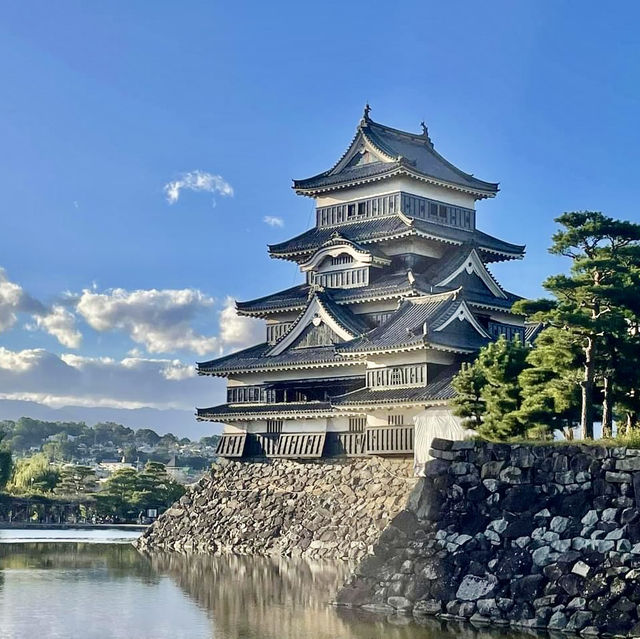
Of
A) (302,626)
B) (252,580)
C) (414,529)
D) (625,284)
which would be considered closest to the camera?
(302,626)

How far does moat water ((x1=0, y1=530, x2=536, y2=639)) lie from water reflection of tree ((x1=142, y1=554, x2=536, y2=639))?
24mm

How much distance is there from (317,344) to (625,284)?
18408mm

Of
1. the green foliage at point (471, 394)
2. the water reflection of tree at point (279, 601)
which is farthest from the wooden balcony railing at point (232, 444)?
the green foliage at point (471, 394)

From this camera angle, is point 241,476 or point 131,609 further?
point 241,476

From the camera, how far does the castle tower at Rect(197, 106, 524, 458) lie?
126ft

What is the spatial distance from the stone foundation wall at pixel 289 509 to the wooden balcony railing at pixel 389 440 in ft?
1.66

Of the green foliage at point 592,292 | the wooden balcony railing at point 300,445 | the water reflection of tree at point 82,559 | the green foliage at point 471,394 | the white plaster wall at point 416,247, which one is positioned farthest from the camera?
the white plaster wall at point 416,247

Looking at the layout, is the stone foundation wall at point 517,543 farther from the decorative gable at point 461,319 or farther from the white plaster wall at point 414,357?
the decorative gable at point 461,319

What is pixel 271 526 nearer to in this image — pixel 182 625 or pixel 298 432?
pixel 298 432

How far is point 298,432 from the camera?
143ft

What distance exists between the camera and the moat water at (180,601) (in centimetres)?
2200

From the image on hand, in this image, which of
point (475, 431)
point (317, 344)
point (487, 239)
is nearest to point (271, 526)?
point (317, 344)

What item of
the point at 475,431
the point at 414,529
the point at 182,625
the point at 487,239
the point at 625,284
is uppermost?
the point at 487,239

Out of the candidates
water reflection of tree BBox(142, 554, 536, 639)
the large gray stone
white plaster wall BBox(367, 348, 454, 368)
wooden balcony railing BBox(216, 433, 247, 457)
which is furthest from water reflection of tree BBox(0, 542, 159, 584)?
the large gray stone
